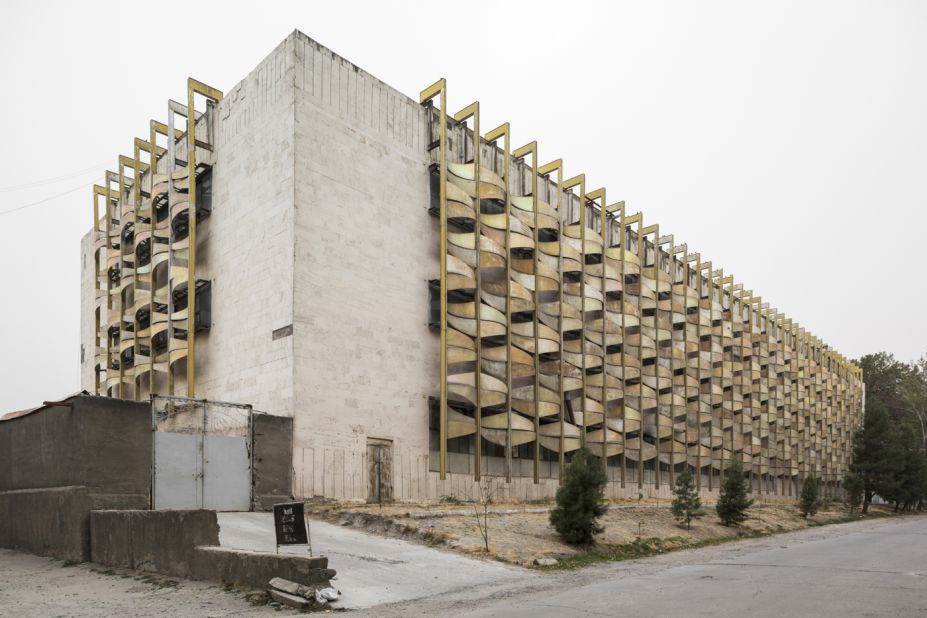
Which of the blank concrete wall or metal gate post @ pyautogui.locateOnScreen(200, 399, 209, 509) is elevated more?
the blank concrete wall

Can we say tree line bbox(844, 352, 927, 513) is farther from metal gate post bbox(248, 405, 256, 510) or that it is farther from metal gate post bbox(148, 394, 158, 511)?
metal gate post bbox(148, 394, 158, 511)

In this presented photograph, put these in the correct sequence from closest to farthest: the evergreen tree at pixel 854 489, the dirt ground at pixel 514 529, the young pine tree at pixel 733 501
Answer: the dirt ground at pixel 514 529, the young pine tree at pixel 733 501, the evergreen tree at pixel 854 489

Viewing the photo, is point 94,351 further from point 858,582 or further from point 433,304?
point 858,582

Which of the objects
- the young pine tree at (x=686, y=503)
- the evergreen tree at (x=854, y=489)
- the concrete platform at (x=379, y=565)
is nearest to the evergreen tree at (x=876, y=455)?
the evergreen tree at (x=854, y=489)

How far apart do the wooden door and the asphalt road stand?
1084 centimetres

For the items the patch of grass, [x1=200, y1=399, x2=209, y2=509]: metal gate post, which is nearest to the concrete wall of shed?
[x1=200, y1=399, x2=209, y2=509]: metal gate post

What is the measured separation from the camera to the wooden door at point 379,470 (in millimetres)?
27062

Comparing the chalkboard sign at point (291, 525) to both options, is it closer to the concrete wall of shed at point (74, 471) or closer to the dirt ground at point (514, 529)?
the dirt ground at point (514, 529)

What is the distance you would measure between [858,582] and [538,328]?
67.7ft

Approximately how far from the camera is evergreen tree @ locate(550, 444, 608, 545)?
19.5 m

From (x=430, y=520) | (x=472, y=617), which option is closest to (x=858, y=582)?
(x=472, y=617)

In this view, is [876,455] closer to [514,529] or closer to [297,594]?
[514,529]

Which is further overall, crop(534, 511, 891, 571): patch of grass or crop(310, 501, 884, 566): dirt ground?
crop(310, 501, 884, 566): dirt ground

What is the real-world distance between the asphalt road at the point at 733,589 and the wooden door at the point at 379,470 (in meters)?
10.8
